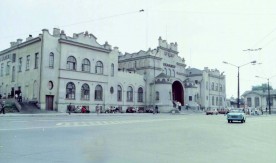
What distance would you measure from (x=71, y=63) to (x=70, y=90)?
456 cm

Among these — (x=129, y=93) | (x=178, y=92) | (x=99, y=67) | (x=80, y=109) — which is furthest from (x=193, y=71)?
(x=80, y=109)

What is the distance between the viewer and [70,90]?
4841cm

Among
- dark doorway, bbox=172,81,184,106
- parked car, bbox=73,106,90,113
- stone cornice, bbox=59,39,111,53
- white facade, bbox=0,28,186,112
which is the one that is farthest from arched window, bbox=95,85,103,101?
dark doorway, bbox=172,81,184,106

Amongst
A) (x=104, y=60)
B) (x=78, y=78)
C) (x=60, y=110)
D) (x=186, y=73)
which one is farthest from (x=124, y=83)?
(x=186, y=73)

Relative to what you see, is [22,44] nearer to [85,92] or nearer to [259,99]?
[85,92]

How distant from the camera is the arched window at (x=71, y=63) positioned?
48.6 m

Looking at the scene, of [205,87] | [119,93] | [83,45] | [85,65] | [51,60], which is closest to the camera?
[51,60]

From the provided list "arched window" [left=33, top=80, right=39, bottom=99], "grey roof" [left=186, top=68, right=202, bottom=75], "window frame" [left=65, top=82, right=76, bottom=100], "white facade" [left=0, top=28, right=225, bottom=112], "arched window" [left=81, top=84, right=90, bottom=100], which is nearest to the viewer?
"arched window" [left=33, top=80, right=39, bottom=99]

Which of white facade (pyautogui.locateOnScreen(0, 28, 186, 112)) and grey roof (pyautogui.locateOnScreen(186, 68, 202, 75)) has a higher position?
grey roof (pyautogui.locateOnScreen(186, 68, 202, 75))

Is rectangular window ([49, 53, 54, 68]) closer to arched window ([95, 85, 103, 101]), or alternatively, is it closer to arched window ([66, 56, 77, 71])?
arched window ([66, 56, 77, 71])

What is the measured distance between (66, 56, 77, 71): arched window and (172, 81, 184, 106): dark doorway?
32.2m

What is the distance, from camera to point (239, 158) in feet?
28.5

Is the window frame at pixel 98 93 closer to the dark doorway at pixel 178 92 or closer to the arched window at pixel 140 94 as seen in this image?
the arched window at pixel 140 94

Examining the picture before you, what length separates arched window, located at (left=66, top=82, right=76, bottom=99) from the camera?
4788 cm
